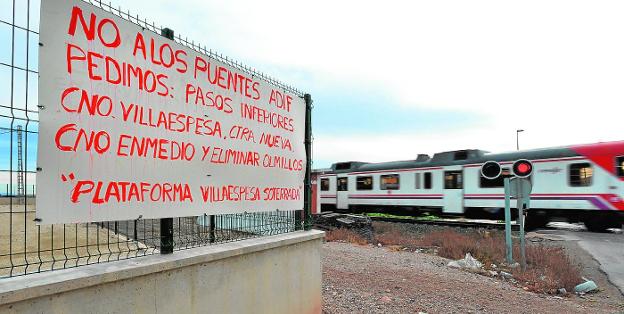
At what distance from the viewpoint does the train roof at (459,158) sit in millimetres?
16617

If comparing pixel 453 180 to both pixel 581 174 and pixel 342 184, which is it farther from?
pixel 342 184

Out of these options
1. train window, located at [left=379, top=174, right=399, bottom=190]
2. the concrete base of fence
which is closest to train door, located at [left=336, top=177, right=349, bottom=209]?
train window, located at [left=379, top=174, right=399, bottom=190]

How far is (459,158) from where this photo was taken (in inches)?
766

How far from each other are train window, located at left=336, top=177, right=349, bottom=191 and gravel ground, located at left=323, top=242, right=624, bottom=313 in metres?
15.6

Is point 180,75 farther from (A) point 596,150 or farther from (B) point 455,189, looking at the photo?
(B) point 455,189

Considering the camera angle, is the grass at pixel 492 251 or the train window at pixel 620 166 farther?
the train window at pixel 620 166

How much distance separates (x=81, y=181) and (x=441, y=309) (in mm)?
5312

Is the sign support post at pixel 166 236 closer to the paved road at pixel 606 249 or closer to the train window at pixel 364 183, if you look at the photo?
the paved road at pixel 606 249

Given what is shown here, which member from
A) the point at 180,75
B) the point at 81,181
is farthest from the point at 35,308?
the point at 180,75

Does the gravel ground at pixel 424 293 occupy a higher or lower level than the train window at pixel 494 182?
lower

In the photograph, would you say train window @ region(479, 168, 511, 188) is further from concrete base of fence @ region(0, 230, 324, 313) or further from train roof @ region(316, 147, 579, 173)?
concrete base of fence @ region(0, 230, 324, 313)

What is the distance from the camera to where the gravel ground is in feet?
20.7

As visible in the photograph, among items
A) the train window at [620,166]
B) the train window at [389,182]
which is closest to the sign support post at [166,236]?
the train window at [620,166]

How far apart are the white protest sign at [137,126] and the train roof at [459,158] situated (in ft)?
50.9
